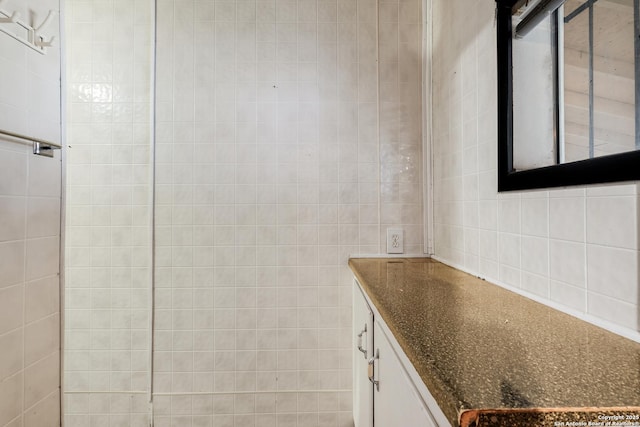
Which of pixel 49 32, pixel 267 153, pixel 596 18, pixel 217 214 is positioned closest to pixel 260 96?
pixel 267 153

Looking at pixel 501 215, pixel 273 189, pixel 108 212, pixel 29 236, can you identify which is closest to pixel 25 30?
pixel 29 236

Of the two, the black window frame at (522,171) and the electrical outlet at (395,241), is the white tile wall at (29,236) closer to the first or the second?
the electrical outlet at (395,241)

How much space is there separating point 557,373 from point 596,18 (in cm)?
77

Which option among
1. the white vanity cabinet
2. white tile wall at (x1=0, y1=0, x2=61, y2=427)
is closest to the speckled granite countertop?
the white vanity cabinet

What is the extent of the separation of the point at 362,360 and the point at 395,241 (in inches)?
24.1

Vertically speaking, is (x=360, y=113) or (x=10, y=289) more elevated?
(x=360, y=113)

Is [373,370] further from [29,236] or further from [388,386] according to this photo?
[29,236]

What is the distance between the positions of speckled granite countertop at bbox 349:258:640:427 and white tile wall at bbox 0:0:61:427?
3.82 ft

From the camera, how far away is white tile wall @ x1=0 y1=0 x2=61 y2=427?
37.9 inches

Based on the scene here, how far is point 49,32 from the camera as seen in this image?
1117 mm

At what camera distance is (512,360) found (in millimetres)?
504

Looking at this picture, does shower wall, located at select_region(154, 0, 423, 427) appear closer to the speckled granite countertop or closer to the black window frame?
the black window frame

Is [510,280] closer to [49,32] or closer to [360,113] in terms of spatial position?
[360,113]

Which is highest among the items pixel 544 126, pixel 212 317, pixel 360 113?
pixel 360 113
